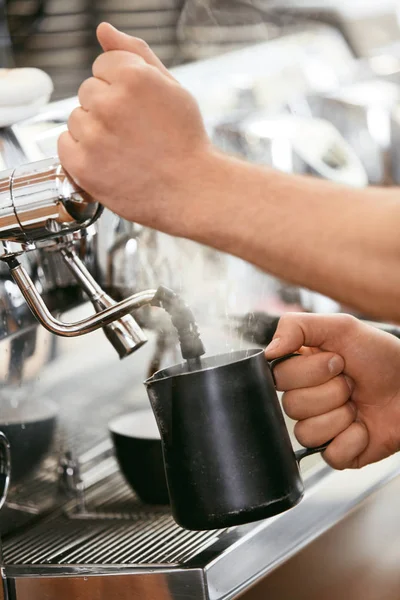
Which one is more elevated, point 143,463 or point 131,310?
point 131,310

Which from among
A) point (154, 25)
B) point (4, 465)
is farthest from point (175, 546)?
point (154, 25)

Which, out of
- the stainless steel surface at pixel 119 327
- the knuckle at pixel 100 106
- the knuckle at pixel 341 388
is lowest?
the knuckle at pixel 341 388

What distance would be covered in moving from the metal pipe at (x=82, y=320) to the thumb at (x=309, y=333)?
0.46 ft

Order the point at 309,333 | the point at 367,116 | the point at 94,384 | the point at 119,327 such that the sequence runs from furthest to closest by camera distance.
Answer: the point at 367,116
the point at 94,384
the point at 309,333
the point at 119,327

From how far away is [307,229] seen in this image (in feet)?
1.79

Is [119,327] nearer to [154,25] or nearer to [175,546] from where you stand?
[175,546]

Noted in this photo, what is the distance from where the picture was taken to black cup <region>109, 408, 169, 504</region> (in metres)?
0.96

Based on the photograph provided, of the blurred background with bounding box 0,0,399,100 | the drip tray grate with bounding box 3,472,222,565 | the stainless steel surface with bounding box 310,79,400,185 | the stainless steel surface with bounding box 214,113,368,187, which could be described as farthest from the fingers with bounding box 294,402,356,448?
the stainless steel surface with bounding box 310,79,400,185

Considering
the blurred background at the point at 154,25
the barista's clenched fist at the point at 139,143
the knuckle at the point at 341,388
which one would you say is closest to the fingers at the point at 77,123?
the barista's clenched fist at the point at 139,143

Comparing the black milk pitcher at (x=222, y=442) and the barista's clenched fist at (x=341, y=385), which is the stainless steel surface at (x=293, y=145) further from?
the black milk pitcher at (x=222, y=442)

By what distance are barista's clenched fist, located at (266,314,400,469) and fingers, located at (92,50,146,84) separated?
0.30 metres

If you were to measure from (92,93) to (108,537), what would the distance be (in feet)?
1.64

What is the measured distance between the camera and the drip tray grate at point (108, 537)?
82 centimetres

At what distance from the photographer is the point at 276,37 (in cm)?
190
